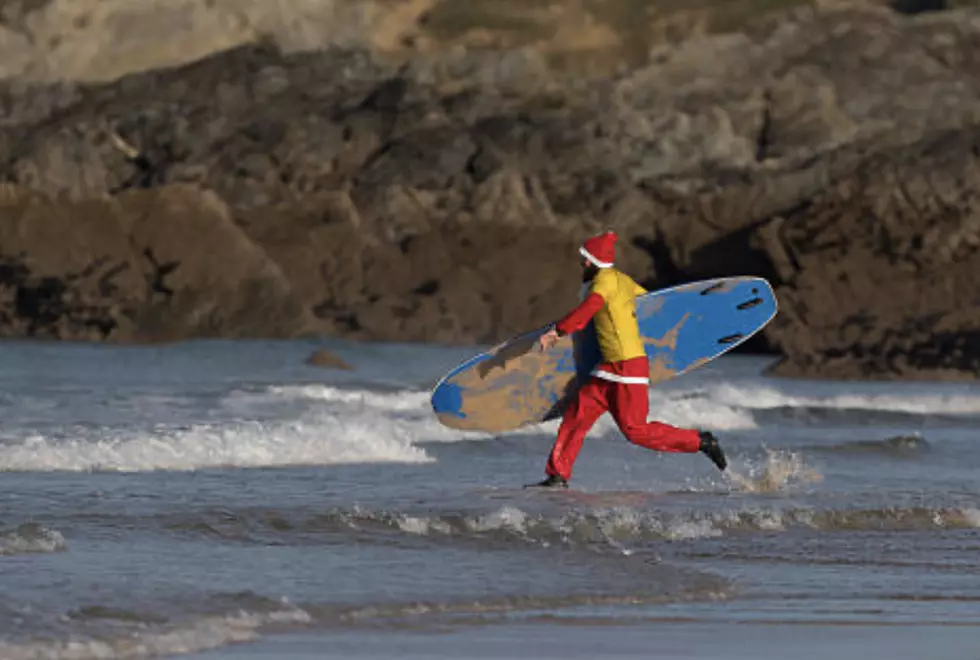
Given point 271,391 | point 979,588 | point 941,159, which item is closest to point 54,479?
point 979,588

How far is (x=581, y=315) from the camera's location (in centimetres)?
1117

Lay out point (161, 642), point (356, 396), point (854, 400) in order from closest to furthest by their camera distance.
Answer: point (161, 642) < point (356, 396) < point (854, 400)

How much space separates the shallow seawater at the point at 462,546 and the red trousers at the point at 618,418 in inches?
12.3

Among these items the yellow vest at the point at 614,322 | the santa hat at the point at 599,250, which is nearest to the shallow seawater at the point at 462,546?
the yellow vest at the point at 614,322

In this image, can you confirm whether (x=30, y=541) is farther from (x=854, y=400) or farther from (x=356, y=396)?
(x=854, y=400)

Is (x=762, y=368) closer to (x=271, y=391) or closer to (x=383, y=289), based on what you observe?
(x=271, y=391)

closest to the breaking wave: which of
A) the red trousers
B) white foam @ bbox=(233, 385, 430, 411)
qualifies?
the red trousers

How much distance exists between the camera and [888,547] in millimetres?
9875

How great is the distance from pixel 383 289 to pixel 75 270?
41.8ft

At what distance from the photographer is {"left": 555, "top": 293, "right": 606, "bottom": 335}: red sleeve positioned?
11.1 meters

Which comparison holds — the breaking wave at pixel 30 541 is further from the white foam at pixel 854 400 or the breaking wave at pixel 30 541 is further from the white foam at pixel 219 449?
the white foam at pixel 854 400

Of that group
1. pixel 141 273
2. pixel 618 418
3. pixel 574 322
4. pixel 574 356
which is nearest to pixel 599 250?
pixel 574 322

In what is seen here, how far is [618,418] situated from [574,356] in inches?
33.9

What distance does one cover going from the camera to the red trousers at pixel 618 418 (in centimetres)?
1144
